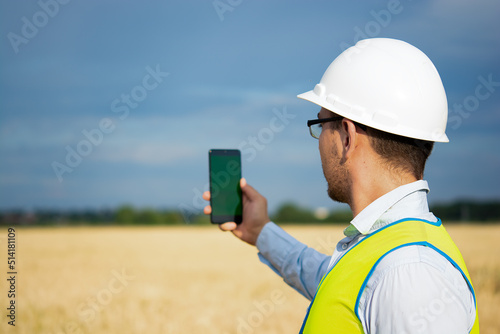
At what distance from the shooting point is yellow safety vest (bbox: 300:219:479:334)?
2.05m

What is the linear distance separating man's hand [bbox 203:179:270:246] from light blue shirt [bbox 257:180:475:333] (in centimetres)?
129

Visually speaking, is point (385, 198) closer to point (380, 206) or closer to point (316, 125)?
point (380, 206)

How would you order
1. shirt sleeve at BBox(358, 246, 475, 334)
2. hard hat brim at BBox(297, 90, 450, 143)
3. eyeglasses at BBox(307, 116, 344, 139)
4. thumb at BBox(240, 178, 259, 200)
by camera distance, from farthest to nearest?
thumb at BBox(240, 178, 259, 200) → eyeglasses at BBox(307, 116, 344, 139) → hard hat brim at BBox(297, 90, 450, 143) → shirt sleeve at BBox(358, 246, 475, 334)

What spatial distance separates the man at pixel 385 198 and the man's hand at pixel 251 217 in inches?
37.6

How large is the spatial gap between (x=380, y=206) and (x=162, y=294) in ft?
32.4

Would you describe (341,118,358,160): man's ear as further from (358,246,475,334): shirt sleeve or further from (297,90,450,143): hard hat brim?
(358,246,475,334): shirt sleeve

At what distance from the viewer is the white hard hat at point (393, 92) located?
2461 millimetres

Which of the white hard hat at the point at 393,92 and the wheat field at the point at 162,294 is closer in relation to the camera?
the white hard hat at the point at 393,92

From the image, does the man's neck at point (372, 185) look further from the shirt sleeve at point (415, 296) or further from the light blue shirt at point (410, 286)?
the shirt sleeve at point (415, 296)

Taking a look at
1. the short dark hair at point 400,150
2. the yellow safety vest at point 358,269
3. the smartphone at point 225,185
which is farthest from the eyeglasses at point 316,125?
the smartphone at point 225,185

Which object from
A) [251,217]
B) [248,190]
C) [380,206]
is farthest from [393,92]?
[251,217]

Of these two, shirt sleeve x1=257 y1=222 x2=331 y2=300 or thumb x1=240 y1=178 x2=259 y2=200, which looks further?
thumb x1=240 y1=178 x2=259 y2=200

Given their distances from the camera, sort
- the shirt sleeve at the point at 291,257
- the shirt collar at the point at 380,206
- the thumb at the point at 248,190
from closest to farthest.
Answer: the shirt collar at the point at 380,206, the shirt sleeve at the point at 291,257, the thumb at the point at 248,190

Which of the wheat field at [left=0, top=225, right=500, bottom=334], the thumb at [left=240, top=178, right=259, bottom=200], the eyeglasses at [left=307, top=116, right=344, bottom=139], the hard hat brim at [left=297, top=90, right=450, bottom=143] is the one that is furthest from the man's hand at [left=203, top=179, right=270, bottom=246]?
the wheat field at [left=0, top=225, right=500, bottom=334]
